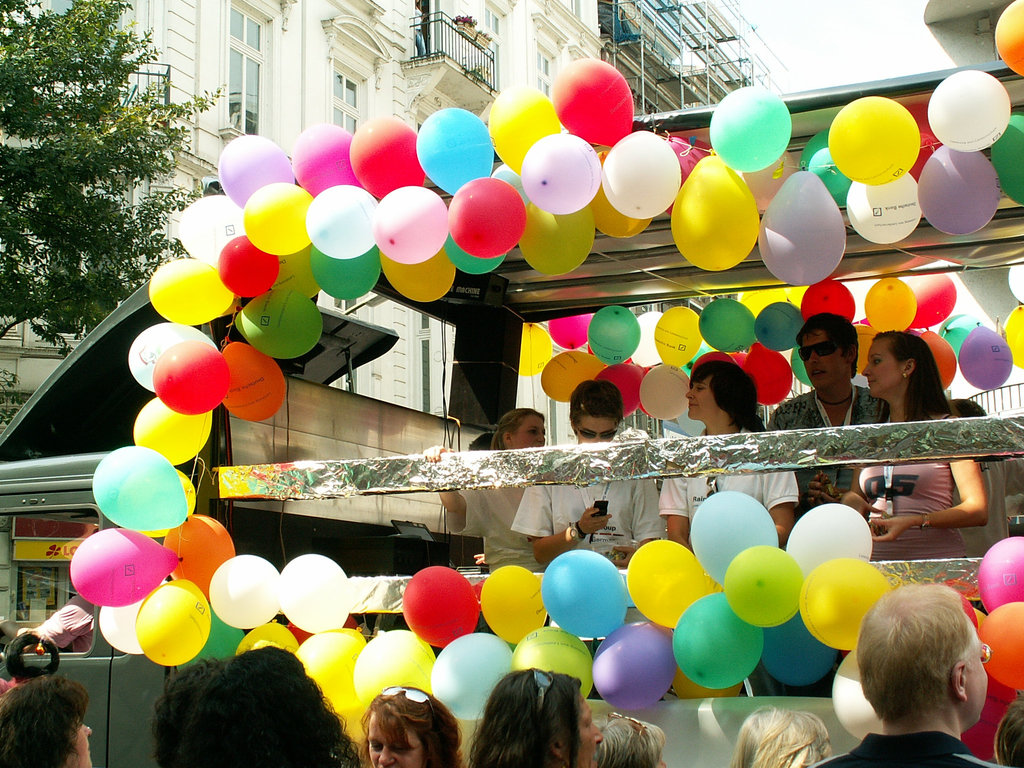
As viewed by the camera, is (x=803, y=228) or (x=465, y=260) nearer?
(x=803, y=228)

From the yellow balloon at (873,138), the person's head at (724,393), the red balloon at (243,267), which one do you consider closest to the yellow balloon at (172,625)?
the red balloon at (243,267)

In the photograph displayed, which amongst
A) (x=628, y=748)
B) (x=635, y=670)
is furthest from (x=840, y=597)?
(x=628, y=748)

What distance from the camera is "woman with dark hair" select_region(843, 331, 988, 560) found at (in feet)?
12.9

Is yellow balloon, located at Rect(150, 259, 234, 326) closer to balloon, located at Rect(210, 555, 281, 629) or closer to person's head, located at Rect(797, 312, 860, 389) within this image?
balloon, located at Rect(210, 555, 281, 629)

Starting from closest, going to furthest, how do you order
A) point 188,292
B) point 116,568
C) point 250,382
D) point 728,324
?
1. point 116,568
2. point 188,292
3. point 250,382
4. point 728,324

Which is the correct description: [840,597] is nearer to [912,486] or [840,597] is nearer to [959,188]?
[912,486]

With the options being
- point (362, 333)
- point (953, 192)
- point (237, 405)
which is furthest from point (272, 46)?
point (953, 192)

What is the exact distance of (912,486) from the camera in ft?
13.4

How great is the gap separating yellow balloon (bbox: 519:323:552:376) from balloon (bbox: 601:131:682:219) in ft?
10.1

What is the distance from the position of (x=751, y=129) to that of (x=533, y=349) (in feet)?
11.5

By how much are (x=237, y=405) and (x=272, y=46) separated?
15.3m

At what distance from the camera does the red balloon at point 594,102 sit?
4090 millimetres

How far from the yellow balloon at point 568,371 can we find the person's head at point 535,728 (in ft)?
13.8

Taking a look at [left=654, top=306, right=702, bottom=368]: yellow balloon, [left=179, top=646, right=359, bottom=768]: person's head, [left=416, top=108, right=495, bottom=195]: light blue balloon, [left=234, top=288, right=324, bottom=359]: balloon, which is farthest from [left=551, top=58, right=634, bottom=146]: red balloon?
[left=654, top=306, right=702, bottom=368]: yellow balloon
